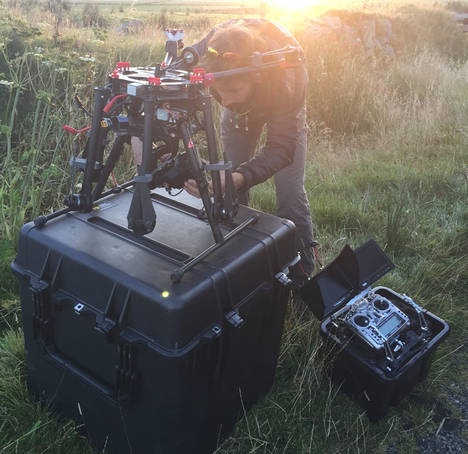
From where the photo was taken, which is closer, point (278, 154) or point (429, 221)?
point (278, 154)

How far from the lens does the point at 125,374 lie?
1.75 metres

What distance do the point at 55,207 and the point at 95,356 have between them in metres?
2.33

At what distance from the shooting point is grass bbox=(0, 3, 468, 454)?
2.25m

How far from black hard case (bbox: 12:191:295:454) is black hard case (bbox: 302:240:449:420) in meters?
0.35

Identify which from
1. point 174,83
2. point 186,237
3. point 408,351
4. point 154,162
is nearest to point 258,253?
point 186,237

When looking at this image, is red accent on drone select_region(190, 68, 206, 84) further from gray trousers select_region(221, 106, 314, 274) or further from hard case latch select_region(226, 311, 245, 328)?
gray trousers select_region(221, 106, 314, 274)

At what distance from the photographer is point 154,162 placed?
74.9 inches

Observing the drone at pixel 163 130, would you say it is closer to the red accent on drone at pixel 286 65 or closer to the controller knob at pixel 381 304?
the red accent on drone at pixel 286 65

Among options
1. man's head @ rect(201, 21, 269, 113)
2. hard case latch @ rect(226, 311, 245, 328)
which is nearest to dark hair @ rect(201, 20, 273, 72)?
man's head @ rect(201, 21, 269, 113)

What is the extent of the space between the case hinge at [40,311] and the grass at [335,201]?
43cm

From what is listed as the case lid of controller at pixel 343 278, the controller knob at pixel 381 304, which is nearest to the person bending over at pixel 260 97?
the case lid of controller at pixel 343 278

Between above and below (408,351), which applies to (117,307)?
above

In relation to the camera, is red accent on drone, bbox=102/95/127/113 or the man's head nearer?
red accent on drone, bbox=102/95/127/113

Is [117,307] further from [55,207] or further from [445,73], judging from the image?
[445,73]
